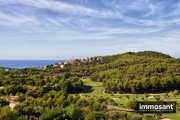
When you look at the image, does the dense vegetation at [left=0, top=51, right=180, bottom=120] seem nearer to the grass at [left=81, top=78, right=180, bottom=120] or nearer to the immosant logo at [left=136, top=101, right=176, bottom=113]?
the grass at [left=81, top=78, right=180, bottom=120]

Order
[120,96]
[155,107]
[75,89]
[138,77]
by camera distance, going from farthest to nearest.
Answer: [138,77] → [75,89] → [120,96] → [155,107]

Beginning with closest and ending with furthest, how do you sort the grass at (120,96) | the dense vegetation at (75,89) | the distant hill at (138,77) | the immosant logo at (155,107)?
the dense vegetation at (75,89)
the immosant logo at (155,107)
the grass at (120,96)
the distant hill at (138,77)

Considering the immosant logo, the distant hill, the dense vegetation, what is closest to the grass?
the dense vegetation

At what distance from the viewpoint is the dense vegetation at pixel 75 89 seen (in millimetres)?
40781

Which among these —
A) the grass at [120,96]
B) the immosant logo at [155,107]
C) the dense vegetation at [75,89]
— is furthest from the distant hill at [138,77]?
the immosant logo at [155,107]

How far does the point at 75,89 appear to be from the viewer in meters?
85.1

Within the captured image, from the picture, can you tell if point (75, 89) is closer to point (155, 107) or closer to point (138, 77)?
point (138, 77)

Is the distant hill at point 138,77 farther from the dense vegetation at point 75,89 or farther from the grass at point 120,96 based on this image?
the grass at point 120,96

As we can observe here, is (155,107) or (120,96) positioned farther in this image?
(120,96)

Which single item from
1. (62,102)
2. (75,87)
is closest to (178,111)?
(62,102)

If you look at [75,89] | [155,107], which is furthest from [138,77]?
[155,107]

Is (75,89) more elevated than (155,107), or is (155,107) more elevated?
(155,107)

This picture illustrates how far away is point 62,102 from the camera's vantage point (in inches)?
1986

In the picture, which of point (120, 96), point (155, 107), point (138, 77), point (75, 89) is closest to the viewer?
point (155, 107)
